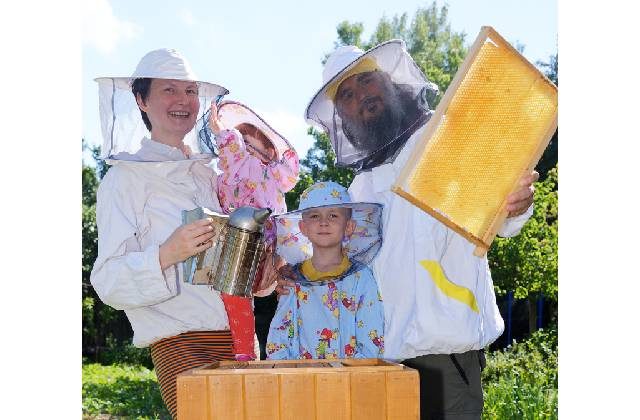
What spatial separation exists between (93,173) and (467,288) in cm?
1646

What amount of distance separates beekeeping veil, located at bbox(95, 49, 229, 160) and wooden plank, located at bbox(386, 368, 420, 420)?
4.59 feet

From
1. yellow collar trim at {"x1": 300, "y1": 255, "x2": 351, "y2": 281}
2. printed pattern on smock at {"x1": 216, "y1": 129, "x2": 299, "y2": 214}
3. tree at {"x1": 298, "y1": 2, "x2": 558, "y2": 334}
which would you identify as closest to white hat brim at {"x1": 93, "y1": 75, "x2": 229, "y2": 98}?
printed pattern on smock at {"x1": 216, "y1": 129, "x2": 299, "y2": 214}

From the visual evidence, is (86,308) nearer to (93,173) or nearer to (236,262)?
(93,173)

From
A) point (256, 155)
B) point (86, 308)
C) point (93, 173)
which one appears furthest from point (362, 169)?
point (93, 173)

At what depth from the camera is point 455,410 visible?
2.87 metres

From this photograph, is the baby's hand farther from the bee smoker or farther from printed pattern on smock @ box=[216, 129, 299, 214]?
the bee smoker

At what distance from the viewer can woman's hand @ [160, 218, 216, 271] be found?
102 inches

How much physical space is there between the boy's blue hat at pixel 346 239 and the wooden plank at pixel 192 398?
1.16m

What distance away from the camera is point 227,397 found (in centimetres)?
207

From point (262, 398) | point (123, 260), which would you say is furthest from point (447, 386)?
point (123, 260)

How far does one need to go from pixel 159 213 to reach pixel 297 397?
3.50 feet

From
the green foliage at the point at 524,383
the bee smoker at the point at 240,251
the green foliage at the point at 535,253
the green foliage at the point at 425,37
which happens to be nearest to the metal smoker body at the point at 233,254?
the bee smoker at the point at 240,251
